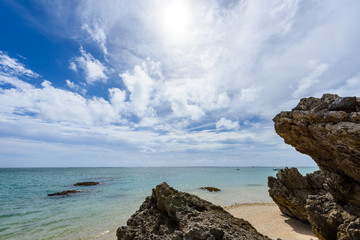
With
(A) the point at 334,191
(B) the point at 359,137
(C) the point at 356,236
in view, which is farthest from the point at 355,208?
(B) the point at 359,137

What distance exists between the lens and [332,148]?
6758 mm

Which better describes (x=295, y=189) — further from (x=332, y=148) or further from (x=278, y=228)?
(x=332, y=148)

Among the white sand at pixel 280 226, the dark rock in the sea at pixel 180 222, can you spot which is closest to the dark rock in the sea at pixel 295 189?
the white sand at pixel 280 226

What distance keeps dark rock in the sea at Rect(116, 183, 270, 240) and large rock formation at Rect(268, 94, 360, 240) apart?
3.12m

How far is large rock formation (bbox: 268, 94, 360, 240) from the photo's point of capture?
19.4ft

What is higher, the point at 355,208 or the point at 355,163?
the point at 355,163

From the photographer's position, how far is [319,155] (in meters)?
8.04

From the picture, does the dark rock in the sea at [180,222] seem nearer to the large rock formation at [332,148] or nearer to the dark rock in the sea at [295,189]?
the large rock formation at [332,148]

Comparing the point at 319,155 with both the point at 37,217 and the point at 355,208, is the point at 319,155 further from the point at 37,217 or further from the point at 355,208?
the point at 37,217

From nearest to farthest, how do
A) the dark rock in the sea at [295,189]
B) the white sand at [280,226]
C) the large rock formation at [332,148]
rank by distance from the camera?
the large rock formation at [332,148]
the white sand at [280,226]
the dark rock in the sea at [295,189]

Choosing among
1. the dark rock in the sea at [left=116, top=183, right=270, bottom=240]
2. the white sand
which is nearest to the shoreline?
the white sand

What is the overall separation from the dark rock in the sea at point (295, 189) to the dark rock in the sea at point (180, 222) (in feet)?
31.5

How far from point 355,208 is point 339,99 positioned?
13.6ft

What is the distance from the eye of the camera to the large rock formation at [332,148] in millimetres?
5926
